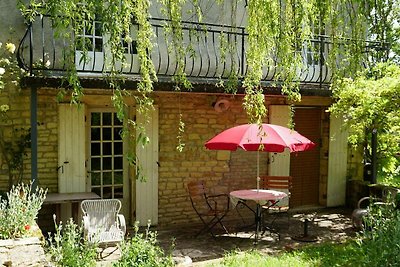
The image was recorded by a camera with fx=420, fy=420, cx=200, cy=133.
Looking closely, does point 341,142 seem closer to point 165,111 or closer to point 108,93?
point 165,111

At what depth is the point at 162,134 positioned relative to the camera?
319 inches

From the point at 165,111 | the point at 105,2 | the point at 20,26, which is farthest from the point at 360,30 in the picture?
the point at 20,26

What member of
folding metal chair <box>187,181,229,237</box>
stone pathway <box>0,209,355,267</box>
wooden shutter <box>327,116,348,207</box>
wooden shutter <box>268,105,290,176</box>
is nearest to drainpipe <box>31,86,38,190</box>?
stone pathway <box>0,209,355,267</box>

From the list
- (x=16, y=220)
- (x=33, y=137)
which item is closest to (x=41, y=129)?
(x=33, y=137)

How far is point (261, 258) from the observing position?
231 inches

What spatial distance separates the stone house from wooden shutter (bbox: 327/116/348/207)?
0.02 m

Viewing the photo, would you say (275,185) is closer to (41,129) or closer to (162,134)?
(162,134)

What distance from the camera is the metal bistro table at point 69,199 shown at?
672 cm

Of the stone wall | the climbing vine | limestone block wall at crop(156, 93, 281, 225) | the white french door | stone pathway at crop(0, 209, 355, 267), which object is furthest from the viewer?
limestone block wall at crop(156, 93, 281, 225)

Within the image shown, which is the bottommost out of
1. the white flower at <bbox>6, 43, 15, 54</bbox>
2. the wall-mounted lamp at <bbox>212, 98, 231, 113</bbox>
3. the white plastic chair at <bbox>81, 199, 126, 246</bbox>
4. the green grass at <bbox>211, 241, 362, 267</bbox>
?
the green grass at <bbox>211, 241, 362, 267</bbox>

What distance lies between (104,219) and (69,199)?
0.81m

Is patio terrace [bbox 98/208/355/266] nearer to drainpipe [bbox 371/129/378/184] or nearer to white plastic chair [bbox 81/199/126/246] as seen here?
white plastic chair [bbox 81/199/126/246]

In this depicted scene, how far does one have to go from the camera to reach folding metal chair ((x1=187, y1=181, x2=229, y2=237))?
24.2 feet

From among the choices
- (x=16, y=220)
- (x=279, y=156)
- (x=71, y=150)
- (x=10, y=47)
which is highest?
(x=10, y=47)
